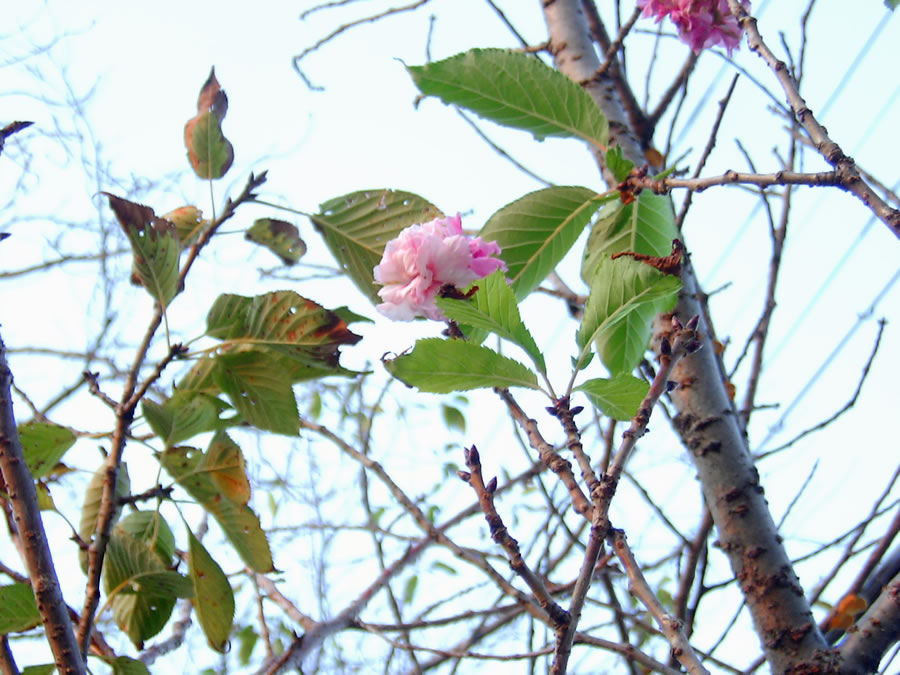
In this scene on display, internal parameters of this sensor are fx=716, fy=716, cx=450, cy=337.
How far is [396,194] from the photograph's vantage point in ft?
2.57

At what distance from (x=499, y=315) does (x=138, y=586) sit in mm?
410

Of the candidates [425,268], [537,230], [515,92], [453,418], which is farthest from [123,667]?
[453,418]

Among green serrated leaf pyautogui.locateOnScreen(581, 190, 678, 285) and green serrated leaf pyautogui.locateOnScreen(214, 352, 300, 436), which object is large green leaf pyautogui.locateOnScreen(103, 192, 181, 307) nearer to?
green serrated leaf pyautogui.locateOnScreen(214, 352, 300, 436)

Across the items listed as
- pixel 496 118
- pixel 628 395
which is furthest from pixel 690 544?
pixel 496 118

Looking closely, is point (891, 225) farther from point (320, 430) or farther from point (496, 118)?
point (320, 430)

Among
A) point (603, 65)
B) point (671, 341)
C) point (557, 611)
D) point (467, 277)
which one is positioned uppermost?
point (603, 65)

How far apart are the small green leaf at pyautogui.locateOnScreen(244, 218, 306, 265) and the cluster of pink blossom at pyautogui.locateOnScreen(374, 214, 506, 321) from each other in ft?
0.50

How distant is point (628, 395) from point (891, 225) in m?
0.23

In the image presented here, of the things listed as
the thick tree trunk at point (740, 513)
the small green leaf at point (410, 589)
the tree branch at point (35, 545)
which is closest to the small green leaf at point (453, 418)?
the small green leaf at point (410, 589)

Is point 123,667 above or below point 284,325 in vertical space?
below

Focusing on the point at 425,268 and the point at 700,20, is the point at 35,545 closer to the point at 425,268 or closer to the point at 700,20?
the point at 425,268

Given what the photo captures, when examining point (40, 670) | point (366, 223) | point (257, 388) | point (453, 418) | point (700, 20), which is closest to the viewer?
point (40, 670)

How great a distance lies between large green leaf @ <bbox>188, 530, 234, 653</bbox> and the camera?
65 cm

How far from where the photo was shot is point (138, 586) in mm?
652
